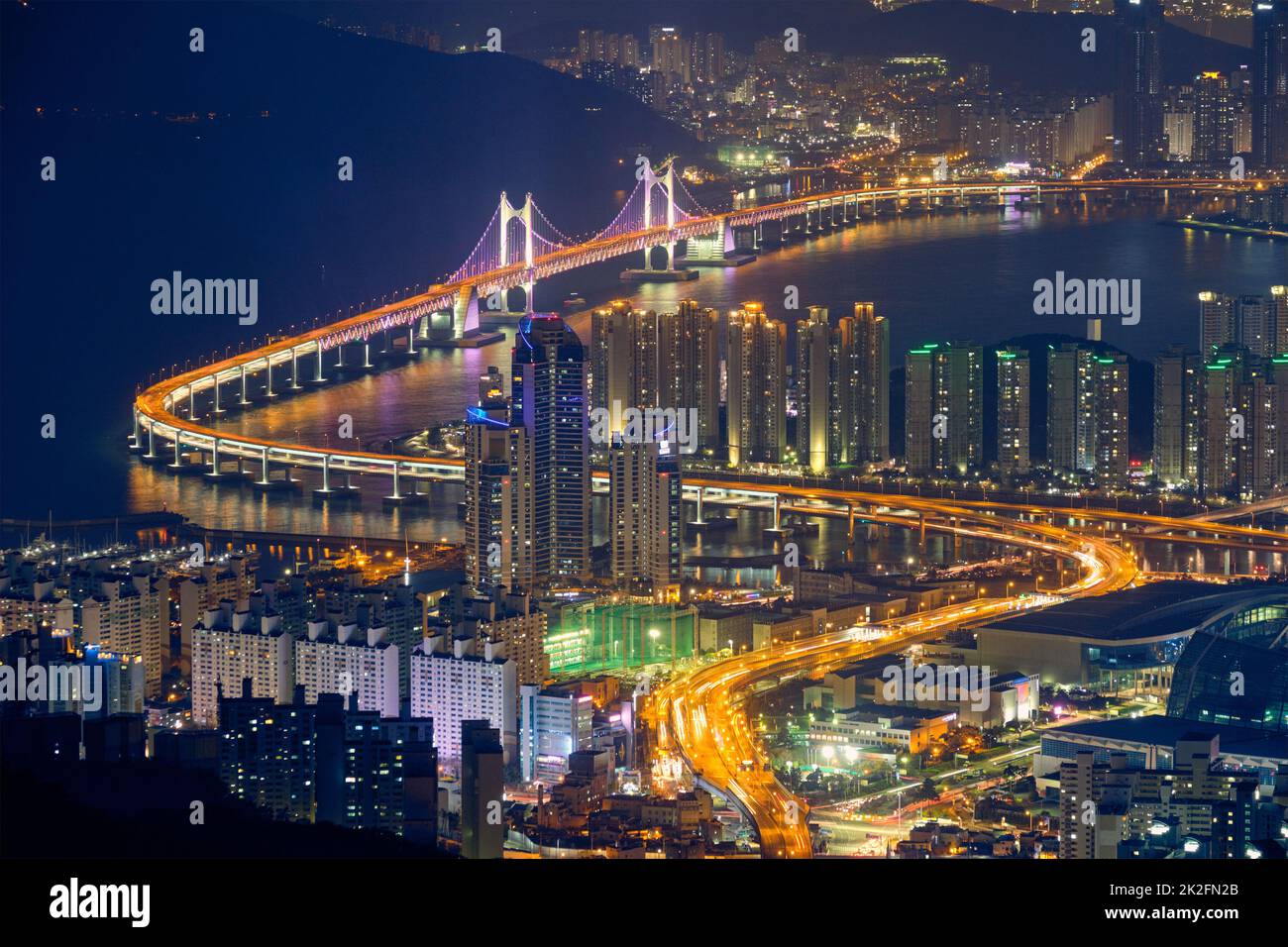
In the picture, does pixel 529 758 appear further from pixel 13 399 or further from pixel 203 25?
pixel 203 25

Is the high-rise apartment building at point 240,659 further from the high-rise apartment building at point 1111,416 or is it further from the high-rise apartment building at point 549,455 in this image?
the high-rise apartment building at point 1111,416

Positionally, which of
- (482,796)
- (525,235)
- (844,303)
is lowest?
(482,796)

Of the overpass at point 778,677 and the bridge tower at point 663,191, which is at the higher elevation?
the bridge tower at point 663,191

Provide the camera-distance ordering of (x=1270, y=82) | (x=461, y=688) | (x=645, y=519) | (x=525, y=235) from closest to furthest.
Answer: (x=461, y=688) → (x=645, y=519) → (x=525, y=235) → (x=1270, y=82)

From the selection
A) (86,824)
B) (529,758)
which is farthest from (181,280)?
(86,824)

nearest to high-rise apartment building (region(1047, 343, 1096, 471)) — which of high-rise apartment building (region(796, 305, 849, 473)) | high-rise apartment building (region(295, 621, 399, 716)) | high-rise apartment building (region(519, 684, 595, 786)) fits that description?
high-rise apartment building (region(796, 305, 849, 473))

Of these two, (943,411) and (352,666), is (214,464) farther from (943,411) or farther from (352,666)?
(352,666)

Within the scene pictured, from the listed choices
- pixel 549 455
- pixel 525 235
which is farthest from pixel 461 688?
pixel 525 235

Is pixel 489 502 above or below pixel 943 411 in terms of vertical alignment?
below

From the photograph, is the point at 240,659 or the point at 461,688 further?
the point at 240,659

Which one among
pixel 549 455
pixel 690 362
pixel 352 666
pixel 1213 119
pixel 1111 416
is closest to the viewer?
pixel 352 666

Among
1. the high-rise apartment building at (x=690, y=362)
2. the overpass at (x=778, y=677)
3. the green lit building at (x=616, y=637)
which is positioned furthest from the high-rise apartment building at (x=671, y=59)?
the green lit building at (x=616, y=637)
